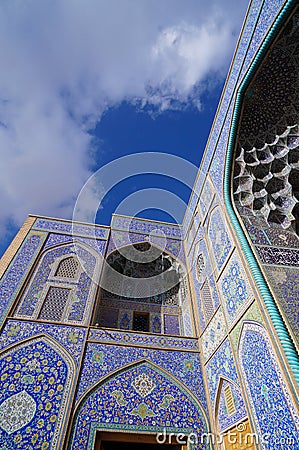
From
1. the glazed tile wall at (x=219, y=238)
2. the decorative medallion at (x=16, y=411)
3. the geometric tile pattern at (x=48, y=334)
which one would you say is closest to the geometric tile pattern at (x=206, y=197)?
the glazed tile wall at (x=219, y=238)

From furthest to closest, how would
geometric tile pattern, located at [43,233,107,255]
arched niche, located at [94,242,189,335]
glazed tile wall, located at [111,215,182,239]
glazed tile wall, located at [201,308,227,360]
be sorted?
glazed tile wall, located at [111,215,182,239] → geometric tile pattern, located at [43,233,107,255] → arched niche, located at [94,242,189,335] → glazed tile wall, located at [201,308,227,360]

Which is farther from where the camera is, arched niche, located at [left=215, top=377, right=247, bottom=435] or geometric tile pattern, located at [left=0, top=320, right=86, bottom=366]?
geometric tile pattern, located at [left=0, top=320, right=86, bottom=366]

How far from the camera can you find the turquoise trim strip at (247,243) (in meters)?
2.54

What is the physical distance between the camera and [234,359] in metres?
3.38

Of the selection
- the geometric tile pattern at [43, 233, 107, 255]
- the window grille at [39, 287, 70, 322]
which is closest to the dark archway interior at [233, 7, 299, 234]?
the geometric tile pattern at [43, 233, 107, 255]

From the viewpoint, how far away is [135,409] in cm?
355

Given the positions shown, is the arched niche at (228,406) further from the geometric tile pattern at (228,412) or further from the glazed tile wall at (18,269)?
the glazed tile wall at (18,269)

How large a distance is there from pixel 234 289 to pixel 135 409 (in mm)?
2134

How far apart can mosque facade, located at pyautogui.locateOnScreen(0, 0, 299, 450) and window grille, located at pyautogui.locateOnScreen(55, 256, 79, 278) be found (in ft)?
0.07

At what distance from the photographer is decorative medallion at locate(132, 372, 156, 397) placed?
12.3 feet

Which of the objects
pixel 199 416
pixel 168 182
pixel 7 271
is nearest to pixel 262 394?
pixel 199 416

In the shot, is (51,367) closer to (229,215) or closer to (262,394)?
(262,394)

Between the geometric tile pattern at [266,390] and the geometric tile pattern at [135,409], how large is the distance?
1.18 metres

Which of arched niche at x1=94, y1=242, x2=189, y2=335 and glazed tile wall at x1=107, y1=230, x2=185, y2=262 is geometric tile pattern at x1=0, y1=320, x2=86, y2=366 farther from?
glazed tile wall at x1=107, y1=230, x2=185, y2=262
